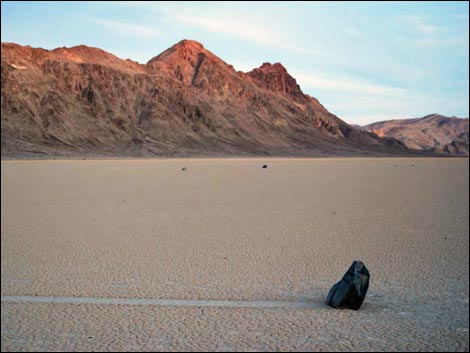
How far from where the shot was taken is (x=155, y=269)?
5789 millimetres

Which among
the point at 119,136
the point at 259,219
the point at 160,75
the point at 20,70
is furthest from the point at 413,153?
the point at 259,219

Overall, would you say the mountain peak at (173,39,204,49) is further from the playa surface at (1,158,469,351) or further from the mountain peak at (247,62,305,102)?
the playa surface at (1,158,469,351)

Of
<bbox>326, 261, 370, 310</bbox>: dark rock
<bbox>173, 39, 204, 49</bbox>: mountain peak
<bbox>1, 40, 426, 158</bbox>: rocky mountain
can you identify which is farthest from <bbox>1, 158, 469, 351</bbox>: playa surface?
<bbox>173, 39, 204, 49</bbox>: mountain peak

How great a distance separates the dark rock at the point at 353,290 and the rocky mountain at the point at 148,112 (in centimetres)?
5760

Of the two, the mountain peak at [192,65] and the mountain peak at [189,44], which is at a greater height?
the mountain peak at [189,44]

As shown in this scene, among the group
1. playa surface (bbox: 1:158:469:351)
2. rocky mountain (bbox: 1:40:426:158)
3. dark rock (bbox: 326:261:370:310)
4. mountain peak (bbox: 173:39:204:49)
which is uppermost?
mountain peak (bbox: 173:39:204:49)

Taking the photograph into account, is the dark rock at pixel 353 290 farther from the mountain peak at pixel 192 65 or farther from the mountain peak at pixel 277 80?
the mountain peak at pixel 277 80

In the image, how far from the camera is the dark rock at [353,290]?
4.38 meters

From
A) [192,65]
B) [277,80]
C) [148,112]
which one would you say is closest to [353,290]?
[148,112]

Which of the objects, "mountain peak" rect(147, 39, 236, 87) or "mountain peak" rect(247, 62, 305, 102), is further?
"mountain peak" rect(247, 62, 305, 102)

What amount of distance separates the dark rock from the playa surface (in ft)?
0.38

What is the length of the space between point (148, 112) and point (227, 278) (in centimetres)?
7572

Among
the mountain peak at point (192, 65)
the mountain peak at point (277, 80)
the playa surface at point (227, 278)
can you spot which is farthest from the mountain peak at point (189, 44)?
the playa surface at point (227, 278)

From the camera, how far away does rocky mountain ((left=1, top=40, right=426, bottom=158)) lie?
67.5 meters
